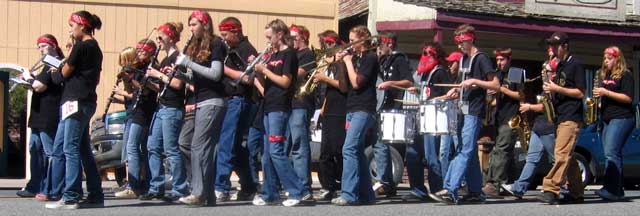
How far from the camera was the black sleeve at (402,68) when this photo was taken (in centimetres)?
1110

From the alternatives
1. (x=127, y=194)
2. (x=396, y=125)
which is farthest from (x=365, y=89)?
(x=127, y=194)

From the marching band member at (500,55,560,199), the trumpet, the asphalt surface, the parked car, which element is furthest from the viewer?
the parked car

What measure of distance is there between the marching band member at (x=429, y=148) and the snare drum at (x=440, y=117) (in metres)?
0.50

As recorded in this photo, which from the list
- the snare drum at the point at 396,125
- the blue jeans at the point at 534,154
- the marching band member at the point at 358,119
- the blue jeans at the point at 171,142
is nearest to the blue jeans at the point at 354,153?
the marching band member at the point at 358,119

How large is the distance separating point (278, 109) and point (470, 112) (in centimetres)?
172

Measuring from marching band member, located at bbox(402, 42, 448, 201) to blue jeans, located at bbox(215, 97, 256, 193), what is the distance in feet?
5.09

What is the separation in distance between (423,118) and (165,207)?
247 centimetres

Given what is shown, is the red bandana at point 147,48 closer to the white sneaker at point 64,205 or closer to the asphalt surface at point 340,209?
the asphalt surface at point 340,209

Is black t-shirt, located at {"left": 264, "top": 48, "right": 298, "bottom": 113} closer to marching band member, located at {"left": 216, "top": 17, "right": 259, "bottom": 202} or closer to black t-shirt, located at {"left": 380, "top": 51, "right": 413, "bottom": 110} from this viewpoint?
marching band member, located at {"left": 216, "top": 17, "right": 259, "bottom": 202}

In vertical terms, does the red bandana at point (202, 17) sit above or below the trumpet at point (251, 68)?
above

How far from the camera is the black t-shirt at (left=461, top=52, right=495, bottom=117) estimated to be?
10.2 meters

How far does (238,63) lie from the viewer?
10398 millimetres

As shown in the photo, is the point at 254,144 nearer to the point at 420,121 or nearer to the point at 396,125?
the point at 396,125

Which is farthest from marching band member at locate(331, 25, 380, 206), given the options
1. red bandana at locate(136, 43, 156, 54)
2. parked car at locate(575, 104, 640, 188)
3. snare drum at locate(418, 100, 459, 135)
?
parked car at locate(575, 104, 640, 188)
